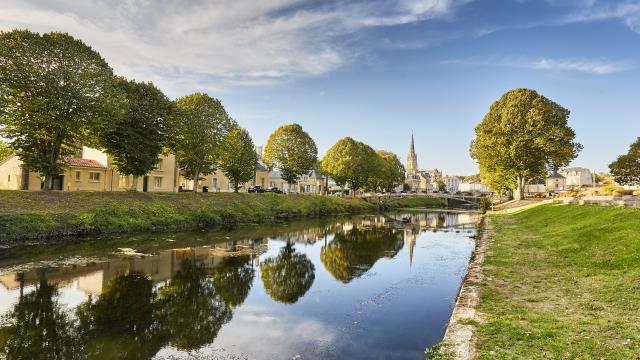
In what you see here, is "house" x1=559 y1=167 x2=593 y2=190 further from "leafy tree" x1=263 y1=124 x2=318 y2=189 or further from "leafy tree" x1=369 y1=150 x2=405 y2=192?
"leafy tree" x1=263 y1=124 x2=318 y2=189

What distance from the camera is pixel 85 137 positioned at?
1582 inches

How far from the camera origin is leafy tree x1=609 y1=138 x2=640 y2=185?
55.5m

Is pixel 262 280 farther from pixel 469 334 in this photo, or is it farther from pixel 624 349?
pixel 624 349

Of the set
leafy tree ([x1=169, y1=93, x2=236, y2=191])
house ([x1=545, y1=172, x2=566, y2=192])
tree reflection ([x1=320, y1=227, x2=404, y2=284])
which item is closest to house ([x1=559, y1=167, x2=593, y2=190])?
house ([x1=545, y1=172, x2=566, y2=192])

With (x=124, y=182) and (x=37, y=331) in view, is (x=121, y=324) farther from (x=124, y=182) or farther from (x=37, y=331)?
(x=124, y=182)

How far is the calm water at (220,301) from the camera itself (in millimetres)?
11508

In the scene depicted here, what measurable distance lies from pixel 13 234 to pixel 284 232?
78.2 feet

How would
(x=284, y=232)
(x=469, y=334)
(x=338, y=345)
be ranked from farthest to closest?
(x=284, y=232)
(x=338, y=345)
(x=469, y=334)

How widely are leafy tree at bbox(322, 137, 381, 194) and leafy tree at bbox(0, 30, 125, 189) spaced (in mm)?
59371

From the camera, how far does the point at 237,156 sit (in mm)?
65750

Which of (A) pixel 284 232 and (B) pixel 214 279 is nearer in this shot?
(B) pixel 214 279

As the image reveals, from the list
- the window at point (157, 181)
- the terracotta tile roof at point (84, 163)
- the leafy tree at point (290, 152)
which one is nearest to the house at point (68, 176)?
the terracotta tile roof at point (84, 163)

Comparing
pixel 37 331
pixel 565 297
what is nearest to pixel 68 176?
pixel 37 331

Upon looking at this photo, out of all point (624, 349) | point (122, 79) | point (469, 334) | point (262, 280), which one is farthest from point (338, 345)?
point (122, 79)
